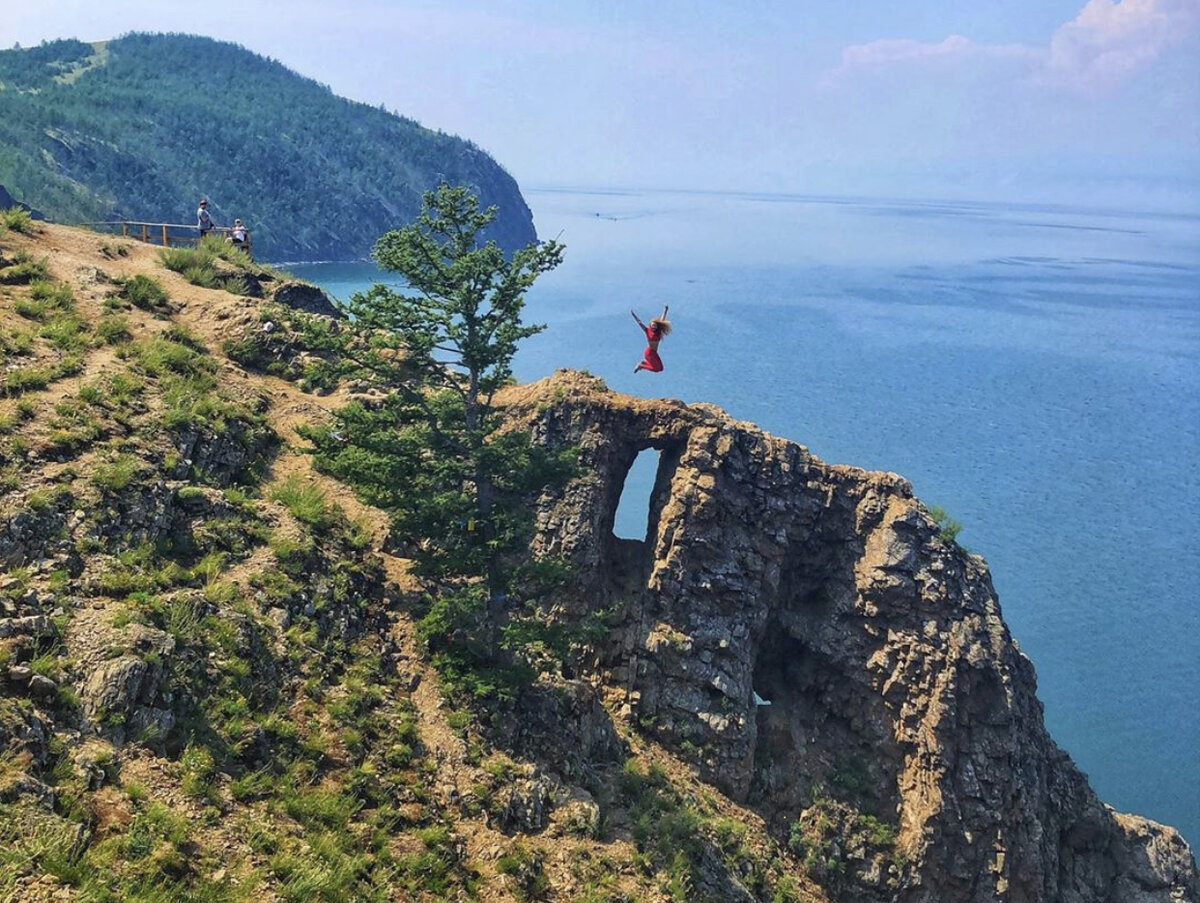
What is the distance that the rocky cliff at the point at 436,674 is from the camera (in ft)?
54.8

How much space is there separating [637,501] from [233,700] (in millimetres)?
51492

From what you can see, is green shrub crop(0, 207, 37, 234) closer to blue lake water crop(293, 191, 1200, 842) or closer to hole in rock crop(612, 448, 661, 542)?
hole in rock crop(612, 448, 661, 542)

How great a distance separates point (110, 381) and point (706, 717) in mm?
21032

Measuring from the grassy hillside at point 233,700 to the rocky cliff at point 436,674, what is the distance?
0.26 ft

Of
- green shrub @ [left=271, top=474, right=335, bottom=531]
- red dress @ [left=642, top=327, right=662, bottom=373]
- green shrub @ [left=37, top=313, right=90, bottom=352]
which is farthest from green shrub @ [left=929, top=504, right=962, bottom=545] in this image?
green shrub @ [left=37, top=313, right=90, bottom=352]

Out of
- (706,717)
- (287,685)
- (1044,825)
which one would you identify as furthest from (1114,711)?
(287,685)

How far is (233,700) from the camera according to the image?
747 inches

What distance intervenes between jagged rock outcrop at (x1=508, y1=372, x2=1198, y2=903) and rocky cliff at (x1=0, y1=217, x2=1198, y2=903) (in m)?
0.11

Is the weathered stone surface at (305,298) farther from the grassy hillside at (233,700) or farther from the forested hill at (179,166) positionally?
the forested hill at (179,166)

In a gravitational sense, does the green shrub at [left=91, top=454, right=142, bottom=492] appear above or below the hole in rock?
above

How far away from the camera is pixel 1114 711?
50.2 meters

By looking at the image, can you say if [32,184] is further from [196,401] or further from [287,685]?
[287,685]

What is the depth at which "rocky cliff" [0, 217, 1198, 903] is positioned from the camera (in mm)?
16703

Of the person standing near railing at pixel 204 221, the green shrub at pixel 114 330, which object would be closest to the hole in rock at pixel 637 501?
the person standing near railing at pixel 204 221
